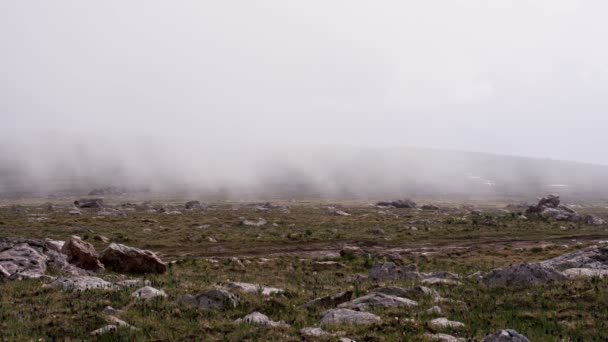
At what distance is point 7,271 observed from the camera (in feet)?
67.9

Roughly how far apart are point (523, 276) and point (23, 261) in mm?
22419

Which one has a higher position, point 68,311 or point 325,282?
point 68,311

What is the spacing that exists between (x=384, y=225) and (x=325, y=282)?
36431mm

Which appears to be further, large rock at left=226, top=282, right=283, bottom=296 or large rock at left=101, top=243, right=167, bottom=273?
large rock at left=101, top=243, right=167, bottom=273

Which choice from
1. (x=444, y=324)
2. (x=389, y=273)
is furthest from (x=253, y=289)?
(x=389, y=273)

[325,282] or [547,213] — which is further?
[547,213]

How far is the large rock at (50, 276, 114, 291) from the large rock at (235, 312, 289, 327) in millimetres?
6533

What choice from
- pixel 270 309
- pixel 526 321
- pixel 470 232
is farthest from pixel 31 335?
pixel 470 232

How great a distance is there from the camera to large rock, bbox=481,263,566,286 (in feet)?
61.5

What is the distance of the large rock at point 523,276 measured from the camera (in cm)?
1875

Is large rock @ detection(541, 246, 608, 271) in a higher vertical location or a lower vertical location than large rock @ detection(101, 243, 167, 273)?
higher

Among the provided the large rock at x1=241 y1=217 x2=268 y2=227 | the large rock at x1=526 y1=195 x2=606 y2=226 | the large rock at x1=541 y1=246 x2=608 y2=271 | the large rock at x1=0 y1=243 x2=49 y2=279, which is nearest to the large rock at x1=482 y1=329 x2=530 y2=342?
the large rock at x1=541 y1=246 x2=608 y2=271

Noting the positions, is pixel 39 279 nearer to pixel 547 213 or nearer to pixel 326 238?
pixel 326 238

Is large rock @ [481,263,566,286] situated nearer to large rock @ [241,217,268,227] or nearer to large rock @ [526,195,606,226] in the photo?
large rock @ [241,217,268,227]
